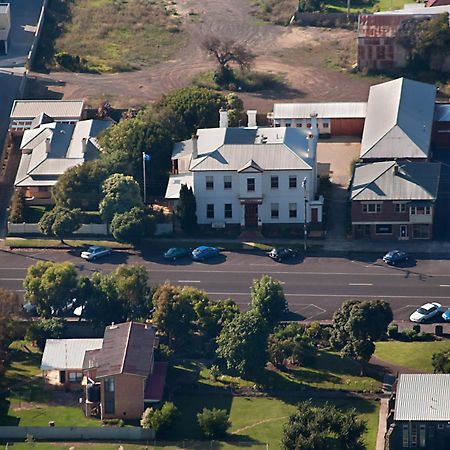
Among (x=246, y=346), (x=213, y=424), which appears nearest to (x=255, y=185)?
(x=246, y=346)

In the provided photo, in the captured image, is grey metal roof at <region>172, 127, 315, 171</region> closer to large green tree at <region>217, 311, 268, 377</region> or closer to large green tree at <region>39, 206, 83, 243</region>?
large green tree at <region>39, 206, 83, 243</region>

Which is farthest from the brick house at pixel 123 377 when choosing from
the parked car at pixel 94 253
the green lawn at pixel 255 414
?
the parked car at pixel 94 253

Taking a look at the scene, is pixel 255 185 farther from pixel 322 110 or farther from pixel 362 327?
pixel 362 327

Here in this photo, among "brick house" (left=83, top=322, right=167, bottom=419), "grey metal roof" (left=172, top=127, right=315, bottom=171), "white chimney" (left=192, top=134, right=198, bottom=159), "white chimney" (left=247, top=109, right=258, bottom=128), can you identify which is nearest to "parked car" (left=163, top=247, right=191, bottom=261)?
"grey metal roof" (left=172, top=127, right=315, bottom=171)

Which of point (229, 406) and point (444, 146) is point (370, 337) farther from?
point (444, 146)

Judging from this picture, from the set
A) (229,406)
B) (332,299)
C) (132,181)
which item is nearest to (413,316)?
(332,299)

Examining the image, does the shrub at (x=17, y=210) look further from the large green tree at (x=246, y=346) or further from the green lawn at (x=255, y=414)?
the green lawn at (x=255, y=414)
